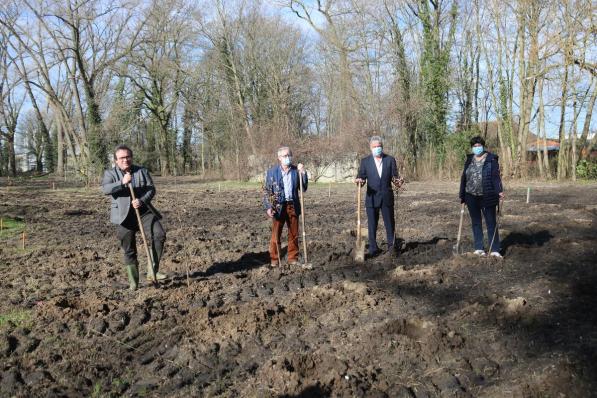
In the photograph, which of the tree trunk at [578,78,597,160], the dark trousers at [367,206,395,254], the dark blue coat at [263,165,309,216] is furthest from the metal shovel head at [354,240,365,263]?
the tree trunk at [578,78,597,160]

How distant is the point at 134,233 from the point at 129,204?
387 millimetres

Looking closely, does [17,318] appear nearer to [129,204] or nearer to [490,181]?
[129,204]

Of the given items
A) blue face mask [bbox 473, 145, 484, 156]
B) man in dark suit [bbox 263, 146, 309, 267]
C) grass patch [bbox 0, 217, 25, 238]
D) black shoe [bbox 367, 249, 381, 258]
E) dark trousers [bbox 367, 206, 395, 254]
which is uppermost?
blue face mask [bbox 473, 145, 484, 156]

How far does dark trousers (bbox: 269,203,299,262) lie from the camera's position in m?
7.44

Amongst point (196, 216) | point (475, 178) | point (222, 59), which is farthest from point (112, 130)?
point (475, 178)

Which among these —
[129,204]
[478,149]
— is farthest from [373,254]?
[129,204]

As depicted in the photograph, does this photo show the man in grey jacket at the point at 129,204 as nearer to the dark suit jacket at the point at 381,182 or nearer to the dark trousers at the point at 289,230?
the dark trousers at the point at 289,230

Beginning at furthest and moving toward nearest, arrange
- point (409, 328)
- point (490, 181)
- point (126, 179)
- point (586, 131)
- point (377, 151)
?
point (586, 131) < point (377, 151) < point (490, 181) < point (126, 179) < point (409, 328)

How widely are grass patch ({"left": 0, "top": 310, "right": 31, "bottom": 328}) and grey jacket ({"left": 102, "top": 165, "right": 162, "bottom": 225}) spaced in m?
1.39

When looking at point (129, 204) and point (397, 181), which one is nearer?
point (129, 204)

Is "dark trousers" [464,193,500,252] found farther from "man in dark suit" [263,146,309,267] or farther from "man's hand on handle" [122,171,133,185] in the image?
"man's hand on handle" [122,171,133,185]

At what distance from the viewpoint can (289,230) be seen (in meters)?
7.58

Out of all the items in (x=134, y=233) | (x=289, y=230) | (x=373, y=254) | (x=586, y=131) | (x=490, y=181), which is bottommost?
(x=373, y=254)

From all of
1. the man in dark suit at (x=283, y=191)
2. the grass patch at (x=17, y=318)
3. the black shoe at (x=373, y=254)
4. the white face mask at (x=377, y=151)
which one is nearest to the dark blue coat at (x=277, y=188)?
the man in dark suit at (x=283, y=191)
